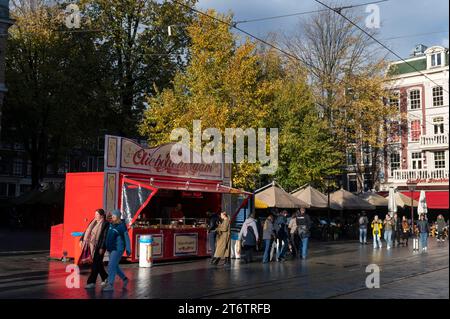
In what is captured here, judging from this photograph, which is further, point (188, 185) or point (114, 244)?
point (188, 185)

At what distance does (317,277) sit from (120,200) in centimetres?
690

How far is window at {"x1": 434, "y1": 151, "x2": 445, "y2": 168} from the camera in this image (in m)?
43.0

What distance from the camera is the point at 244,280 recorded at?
1280 centimetres

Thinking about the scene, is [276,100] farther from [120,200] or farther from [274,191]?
[120,200]

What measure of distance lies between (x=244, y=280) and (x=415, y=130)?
36.5m

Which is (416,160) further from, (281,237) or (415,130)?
(281,237)

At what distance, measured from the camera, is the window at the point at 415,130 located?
4500 centimetres

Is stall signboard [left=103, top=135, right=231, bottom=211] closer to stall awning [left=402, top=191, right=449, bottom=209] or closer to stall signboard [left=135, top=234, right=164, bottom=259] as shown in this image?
stall signboard [left=135, top=234, right=164, bottom=259]

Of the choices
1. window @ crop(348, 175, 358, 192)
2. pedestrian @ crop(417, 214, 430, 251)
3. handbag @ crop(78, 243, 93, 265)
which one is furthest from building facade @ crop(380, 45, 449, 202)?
handbag @ crop(78, 243, 93, 265)

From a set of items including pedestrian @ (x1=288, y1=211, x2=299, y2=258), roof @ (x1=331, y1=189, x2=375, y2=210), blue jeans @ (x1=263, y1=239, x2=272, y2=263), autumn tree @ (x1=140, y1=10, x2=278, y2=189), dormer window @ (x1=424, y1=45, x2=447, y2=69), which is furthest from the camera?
dormer window @ (x1=424, y1=45, x2=447, y2=69)

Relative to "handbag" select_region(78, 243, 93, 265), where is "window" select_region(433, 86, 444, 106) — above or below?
above

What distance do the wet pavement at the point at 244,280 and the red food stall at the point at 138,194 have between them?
31.1 inches

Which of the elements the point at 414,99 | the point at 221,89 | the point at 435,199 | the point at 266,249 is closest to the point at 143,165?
the point at 266,249
